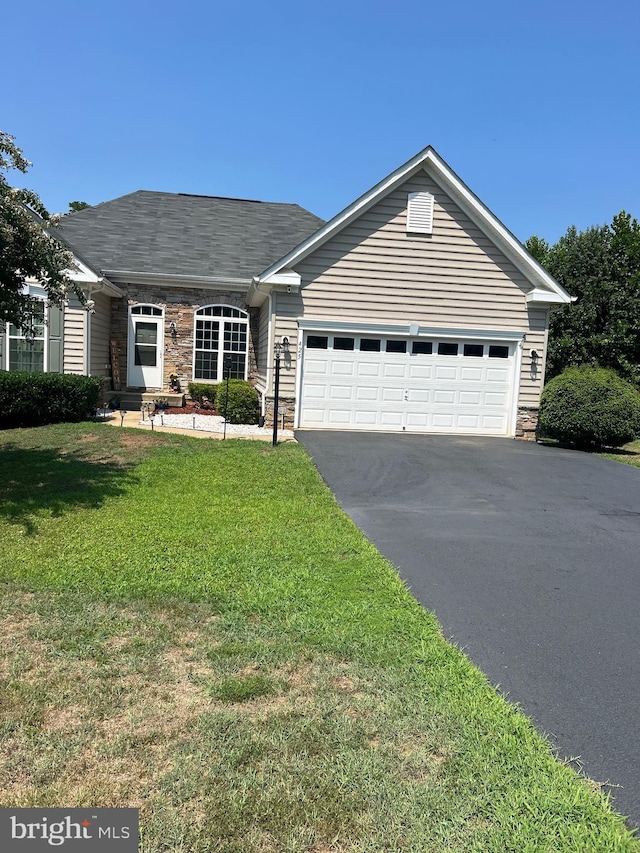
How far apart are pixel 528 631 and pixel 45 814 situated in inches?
122

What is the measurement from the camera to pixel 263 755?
8.78 feet

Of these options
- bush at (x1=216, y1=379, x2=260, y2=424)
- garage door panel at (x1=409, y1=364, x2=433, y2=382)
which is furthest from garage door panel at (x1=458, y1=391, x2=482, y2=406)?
bush at (x1=216, y1=379, x2=260, y2=424)

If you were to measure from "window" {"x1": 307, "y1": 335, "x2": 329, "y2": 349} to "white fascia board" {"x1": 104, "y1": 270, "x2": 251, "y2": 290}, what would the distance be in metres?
3.83

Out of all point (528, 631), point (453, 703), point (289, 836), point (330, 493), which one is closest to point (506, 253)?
point (330, 493)

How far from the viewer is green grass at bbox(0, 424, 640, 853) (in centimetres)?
233

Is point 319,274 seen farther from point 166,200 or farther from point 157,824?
point 157,824

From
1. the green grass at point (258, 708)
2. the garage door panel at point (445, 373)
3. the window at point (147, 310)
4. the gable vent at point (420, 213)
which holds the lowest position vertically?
the green grass at point (258, 708)

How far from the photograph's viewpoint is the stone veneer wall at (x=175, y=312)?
55.3ft

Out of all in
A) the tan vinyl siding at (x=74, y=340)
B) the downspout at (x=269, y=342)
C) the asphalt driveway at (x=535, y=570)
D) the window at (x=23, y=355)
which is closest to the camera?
the asphalt driveway at (x=535, y=570)

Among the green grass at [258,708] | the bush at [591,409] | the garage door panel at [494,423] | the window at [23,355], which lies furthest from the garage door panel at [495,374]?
the window at [23,355]

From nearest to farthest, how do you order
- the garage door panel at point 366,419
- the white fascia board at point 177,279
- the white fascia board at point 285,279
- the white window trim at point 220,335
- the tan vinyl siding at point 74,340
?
the white fascia board at point 285,279, the garage door panel at point 366,419, the tan vinyl siding at point 74,340, the white fascia board at point 177,279, the white window trim at point 220,335

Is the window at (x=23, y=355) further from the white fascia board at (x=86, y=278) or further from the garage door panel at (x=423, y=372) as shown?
the garage door panel at (x=423, y=372)

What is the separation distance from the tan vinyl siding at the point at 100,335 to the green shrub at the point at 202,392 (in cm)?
241

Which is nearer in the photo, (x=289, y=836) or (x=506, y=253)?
(x=289, y=836)
